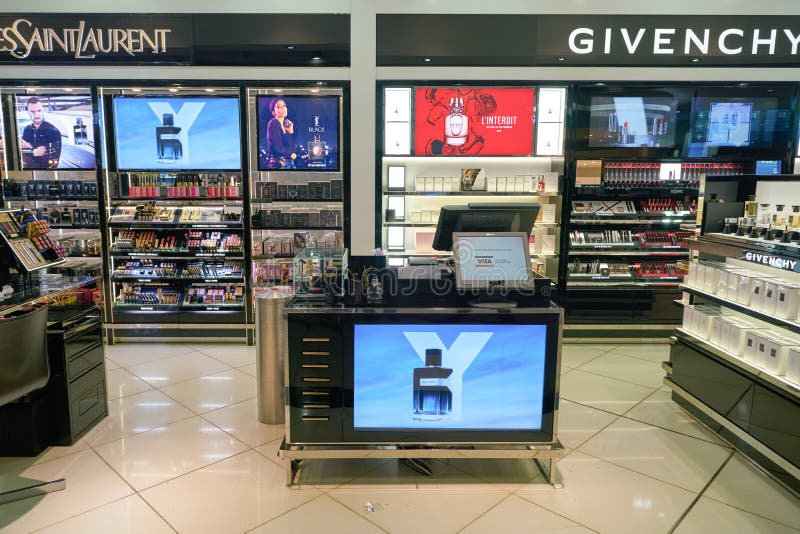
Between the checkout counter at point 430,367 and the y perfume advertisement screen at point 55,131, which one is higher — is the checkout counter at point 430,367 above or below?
below

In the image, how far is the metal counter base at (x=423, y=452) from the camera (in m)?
3.18

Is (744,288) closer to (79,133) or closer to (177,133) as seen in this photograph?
(177,133)

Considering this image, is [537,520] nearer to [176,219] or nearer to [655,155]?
[655,155]

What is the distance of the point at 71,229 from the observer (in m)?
6.14

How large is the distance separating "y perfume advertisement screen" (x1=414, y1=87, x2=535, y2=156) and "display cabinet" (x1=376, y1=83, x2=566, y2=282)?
1 centimetres

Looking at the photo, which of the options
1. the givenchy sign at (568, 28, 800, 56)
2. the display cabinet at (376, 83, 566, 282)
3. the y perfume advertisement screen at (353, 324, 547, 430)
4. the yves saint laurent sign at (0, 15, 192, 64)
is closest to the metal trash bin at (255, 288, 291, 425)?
the y perfume advertisement screen at (353, 324, 547, 430)

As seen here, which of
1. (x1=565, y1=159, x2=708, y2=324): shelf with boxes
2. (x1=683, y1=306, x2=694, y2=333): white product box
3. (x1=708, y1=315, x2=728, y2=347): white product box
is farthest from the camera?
(x1=565, y1=159, x2=708, y2=324): shelf with boxes

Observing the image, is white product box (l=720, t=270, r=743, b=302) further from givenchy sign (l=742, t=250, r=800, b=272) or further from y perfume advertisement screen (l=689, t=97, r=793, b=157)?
y perfume advertisement screen (l=689, t=97, r=793, b=157)

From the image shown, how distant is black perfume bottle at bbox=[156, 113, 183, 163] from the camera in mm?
5914

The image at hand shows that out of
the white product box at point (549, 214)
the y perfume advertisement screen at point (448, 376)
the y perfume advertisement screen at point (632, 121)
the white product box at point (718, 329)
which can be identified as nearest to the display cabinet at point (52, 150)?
the y perfume advertisement screen at point (448, 376)

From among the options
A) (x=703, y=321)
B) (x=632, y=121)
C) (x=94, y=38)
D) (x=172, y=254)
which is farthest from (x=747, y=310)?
(x=94, y=38)

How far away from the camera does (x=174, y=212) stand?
6.10m

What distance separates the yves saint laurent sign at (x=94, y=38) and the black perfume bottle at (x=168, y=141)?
0.67 m

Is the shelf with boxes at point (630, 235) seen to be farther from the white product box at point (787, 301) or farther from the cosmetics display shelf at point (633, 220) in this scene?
the white product box at point (787, 301)
